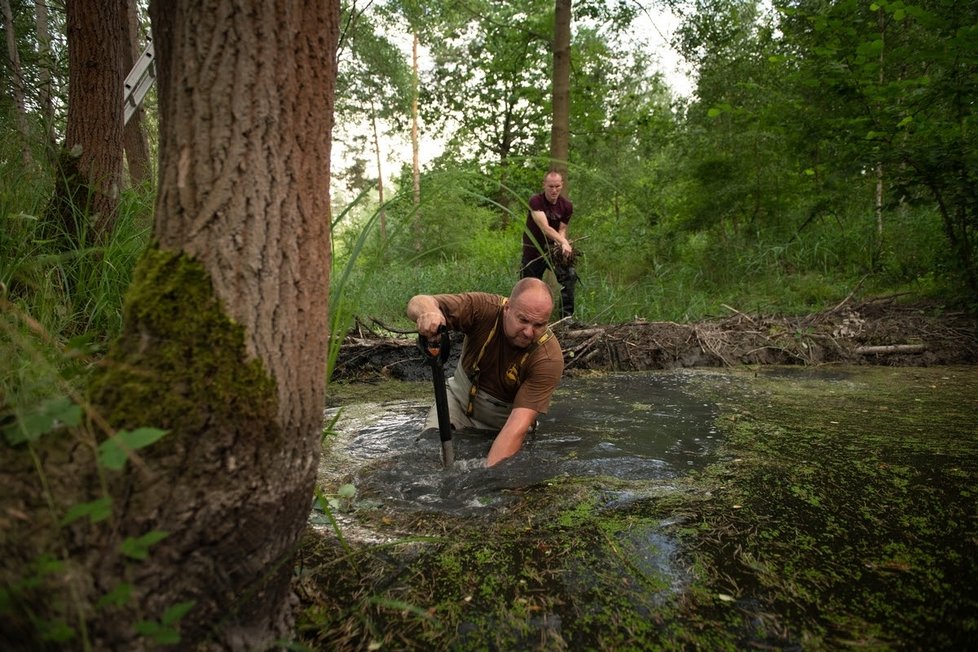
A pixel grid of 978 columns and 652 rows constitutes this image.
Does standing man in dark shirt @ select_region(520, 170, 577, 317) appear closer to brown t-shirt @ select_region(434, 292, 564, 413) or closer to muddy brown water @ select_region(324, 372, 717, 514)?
muddy brown water @ select_region(324, 372, 717, 514)

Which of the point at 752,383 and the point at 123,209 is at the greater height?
the point at 123,209

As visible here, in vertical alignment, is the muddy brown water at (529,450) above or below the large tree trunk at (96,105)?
below

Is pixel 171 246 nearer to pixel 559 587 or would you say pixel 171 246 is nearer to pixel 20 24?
pixel 559 587

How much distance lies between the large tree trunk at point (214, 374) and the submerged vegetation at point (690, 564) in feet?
1.40

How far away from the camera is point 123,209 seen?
11.3 feet

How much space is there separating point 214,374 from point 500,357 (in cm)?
231

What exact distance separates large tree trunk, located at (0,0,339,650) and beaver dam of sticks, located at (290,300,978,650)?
28 cm

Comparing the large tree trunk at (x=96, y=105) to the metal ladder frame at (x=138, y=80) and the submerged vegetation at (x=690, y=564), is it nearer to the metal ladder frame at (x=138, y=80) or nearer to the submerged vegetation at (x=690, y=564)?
the metal ladder frame at (x=138, y=80)

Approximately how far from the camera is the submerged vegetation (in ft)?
5.00

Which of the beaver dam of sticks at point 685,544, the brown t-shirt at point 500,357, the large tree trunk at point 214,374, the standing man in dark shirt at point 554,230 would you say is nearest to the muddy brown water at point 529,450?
the beaver dam of sticks at point 685,544

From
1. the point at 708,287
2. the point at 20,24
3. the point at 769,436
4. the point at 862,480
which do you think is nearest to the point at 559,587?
the point at 862,480

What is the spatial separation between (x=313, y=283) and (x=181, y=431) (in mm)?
470

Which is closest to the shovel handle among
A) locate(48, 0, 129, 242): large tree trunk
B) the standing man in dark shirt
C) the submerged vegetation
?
the submerged vegetation

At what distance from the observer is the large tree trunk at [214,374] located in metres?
1.06
